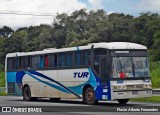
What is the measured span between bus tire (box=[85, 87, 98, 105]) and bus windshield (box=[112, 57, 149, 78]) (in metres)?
1.72

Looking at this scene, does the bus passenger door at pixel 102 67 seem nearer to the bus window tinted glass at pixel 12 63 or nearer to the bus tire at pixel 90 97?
the bus tire at pixel 90 97

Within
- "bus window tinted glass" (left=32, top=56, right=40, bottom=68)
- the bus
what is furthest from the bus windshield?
"bus window tinted glass" (left=32, top=56, right=40, bottom=68)

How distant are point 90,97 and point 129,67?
255cm

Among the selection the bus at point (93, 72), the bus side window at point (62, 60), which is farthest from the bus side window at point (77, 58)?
the bus side window at point (62, 60)

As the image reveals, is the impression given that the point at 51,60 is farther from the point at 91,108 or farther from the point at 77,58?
the point at 91,108

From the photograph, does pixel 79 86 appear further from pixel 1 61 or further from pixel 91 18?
pixel 91 18

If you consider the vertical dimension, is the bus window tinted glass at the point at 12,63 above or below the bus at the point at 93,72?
above

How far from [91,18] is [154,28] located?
32.4 meters

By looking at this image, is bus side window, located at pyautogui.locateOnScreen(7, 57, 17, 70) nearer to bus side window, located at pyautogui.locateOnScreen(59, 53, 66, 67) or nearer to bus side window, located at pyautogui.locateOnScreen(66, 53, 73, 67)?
bus side window, located at pyautogui.locateOnScreen(59, 53, 66, 67)

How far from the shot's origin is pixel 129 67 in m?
22.0

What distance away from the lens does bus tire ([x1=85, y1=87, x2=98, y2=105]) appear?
22.5m

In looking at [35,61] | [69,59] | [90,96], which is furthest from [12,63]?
[90,96]

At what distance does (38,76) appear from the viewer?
90.0ft

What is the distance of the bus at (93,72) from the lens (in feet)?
71.1
